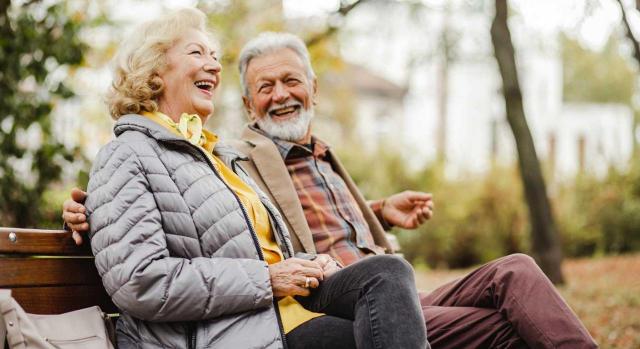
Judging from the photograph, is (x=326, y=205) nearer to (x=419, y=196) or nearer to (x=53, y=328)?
(x=419, y=196)

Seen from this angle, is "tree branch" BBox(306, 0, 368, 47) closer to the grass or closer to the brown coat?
the grass

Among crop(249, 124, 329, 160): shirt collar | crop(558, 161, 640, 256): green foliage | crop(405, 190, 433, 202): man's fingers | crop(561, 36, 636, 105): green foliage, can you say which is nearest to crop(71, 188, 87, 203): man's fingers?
crop(249, 124, 329, 160): shirt collar

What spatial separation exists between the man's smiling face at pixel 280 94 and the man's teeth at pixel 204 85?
2.59 ft

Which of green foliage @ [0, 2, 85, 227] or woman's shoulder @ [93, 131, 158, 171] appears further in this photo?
green foliage @ [0, 2, 85, 227]

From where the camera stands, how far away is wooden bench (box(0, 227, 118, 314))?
8.00ft

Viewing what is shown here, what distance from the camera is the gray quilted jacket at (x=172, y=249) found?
2.41m

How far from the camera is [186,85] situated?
9.82 ft

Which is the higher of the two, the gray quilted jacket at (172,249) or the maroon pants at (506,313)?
the gray quilted jacket at (172,249)

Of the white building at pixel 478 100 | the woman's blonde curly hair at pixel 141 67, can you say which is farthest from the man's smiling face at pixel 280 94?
the white building at pixel 478 100

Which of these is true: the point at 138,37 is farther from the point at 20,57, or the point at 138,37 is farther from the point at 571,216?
the point at 571,216

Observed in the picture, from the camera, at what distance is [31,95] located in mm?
6008

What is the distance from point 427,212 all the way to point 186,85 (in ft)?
4.85

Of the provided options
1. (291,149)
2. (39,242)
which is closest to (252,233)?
(39,242)

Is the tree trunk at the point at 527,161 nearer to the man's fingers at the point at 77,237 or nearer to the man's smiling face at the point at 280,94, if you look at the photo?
the man's smiling face at the point at 280,94
